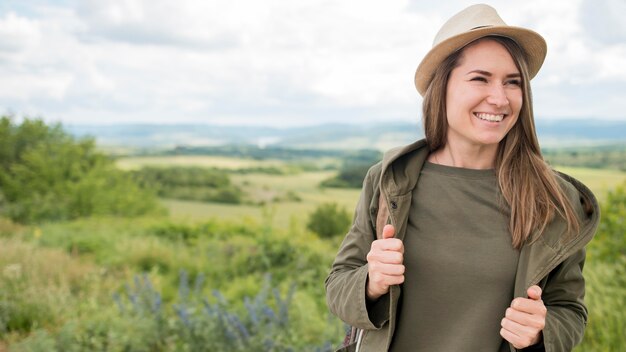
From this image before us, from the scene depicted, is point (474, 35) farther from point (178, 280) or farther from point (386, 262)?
point (178, 280)

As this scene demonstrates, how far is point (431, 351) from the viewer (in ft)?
6.80

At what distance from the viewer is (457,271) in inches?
80.5

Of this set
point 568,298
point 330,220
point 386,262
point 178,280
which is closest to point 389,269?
point 386,262

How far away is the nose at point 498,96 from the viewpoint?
6.70 ft

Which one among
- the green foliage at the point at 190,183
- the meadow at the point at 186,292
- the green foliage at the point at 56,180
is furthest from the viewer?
the green foliage at the point at 190,183

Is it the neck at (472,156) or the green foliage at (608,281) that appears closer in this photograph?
the neck at (472,156)

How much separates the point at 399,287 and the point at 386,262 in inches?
6.2

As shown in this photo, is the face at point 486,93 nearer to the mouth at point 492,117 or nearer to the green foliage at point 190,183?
the mouth at point 492,117

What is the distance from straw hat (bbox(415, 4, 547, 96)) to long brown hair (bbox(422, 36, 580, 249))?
3 centimetres

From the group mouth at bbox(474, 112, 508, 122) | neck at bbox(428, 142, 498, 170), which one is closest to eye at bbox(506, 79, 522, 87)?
mouth at bbox(474, 112, 508, 122)

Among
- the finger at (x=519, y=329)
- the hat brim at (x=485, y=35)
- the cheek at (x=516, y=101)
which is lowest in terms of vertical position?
the finger at (x=519, y=329)

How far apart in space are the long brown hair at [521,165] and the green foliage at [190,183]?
14.1 m

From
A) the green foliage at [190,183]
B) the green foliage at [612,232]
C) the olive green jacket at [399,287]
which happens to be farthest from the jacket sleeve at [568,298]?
the green foliage at [190,183]

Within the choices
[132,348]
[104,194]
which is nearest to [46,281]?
[132,348]
